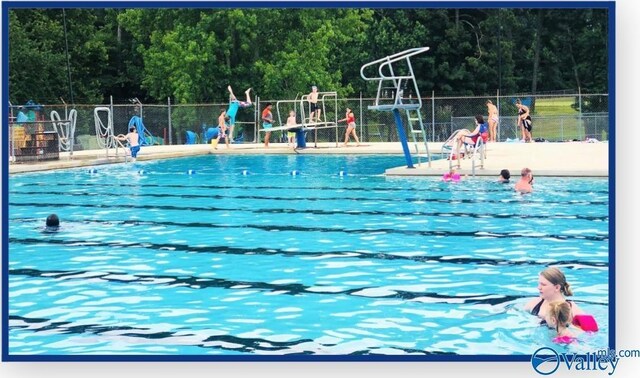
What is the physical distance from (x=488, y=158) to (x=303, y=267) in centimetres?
1340

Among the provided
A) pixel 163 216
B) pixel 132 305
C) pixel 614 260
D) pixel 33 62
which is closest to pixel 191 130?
pixel 33 62

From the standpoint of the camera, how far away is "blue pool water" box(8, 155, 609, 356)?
685 cm

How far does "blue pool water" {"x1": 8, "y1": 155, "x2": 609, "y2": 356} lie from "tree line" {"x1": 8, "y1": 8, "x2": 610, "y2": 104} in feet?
69.5

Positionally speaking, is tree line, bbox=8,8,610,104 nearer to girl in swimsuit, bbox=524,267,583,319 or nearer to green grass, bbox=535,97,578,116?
green grass, bbox=535,97,578,116

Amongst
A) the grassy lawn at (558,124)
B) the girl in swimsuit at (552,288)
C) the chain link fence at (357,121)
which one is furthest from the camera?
the chain link fence at (357,121)

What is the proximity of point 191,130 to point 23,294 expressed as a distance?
93.6ft

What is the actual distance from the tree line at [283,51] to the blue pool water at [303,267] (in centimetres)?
2119

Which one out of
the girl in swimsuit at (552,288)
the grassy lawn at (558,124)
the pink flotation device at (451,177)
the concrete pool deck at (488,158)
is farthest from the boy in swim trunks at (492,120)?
the girl in swimsuit at (552,288)

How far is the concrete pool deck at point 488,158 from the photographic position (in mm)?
19031

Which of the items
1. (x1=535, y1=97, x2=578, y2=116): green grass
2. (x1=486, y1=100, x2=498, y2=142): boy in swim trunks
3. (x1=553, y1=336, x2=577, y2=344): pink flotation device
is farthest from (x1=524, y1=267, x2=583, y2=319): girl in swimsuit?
(x1=535, y1=97, x2=578, y2=116): green grass

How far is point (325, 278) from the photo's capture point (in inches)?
358

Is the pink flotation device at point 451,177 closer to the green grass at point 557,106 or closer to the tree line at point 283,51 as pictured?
the tree line at point 283,51

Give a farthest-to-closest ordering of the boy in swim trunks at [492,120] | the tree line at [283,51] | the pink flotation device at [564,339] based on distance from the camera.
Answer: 1. the tree line at [283,51]
2. the boy in swim trunks at [492,120]
3. the pink flotation device at [564,339]

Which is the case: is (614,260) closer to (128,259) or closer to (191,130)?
(128,259)
